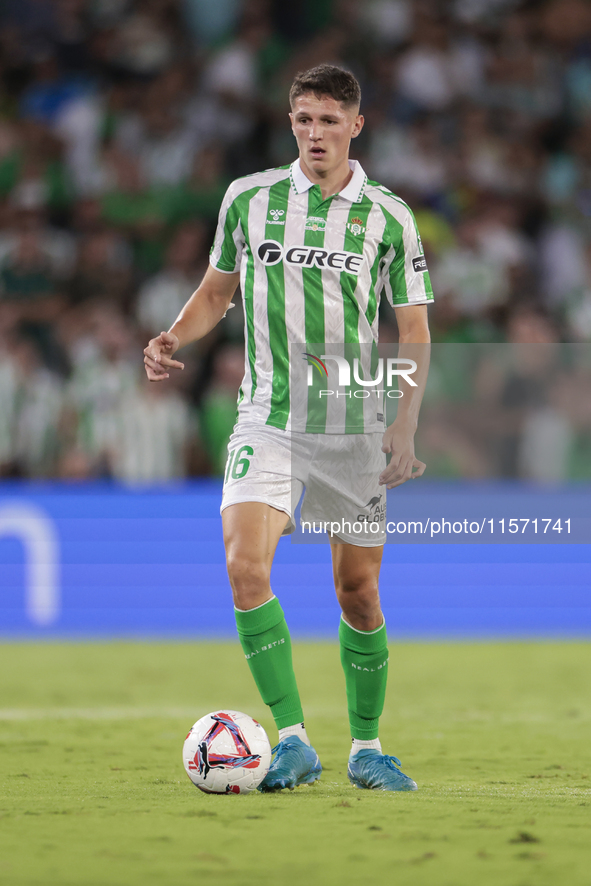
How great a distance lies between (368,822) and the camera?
3.48 metres

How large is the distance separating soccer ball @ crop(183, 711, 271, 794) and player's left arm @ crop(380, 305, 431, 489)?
102 cm

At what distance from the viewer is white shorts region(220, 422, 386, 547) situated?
13.9ft

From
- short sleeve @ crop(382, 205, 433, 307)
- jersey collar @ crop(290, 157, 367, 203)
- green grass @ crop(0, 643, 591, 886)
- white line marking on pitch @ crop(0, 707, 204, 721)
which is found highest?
jersey collar @ crop(290, 157, 367, 203)

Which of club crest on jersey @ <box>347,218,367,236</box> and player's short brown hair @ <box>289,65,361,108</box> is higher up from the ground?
player's short brown hair @ <box>289,65,361,108</box>

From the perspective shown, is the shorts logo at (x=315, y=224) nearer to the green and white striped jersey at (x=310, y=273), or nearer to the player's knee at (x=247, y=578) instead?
the green and white striped jersey at (x=310, y=273)

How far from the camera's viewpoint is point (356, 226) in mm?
4371

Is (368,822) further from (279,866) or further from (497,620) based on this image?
(497,620)

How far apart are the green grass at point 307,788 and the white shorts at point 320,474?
0.93 metres

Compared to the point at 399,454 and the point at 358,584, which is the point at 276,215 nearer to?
the point at 399,454

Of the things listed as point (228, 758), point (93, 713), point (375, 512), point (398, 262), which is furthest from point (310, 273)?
point (93, 713)

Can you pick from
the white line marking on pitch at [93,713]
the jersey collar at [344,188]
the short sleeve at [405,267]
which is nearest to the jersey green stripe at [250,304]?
the jersey collar at [344,188]

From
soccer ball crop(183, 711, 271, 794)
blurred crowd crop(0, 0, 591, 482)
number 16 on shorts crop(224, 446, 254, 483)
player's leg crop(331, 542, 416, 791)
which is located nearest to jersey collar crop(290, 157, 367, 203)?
number 16 on shorts crop(224, 446, 254, 483)

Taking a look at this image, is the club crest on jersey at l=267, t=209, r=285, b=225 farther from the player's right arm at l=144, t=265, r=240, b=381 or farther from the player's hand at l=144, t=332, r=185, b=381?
the player's hand at l=144, t=332, r=185, b=381

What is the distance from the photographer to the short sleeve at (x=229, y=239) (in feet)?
14.6
